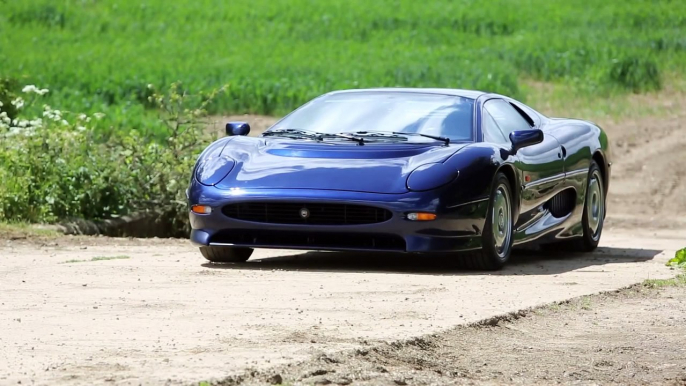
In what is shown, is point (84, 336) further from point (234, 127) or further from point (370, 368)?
point (234, 127)

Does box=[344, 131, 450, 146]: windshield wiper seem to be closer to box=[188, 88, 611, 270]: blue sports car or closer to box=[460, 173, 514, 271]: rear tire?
box=[188, 88, 611, 270]: blue sports car

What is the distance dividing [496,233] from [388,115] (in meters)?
1.19

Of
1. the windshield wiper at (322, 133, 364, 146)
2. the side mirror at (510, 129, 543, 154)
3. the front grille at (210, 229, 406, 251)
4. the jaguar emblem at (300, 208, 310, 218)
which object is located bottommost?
the front grille at (210, 229, 406, 251)

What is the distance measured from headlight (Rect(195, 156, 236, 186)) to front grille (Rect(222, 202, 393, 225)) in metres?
0.25

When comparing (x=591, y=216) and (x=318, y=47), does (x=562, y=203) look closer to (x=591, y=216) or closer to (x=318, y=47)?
(x=591, y=216)

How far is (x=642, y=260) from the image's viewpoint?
37.5ft

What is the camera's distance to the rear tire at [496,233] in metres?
9.74

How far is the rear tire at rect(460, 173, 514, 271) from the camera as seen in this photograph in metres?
9.74

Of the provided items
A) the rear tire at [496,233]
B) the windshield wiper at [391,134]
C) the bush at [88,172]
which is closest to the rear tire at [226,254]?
the windshield wiper at [391,134]

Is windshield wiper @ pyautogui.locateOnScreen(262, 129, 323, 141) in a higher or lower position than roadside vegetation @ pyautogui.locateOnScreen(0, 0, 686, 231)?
higher

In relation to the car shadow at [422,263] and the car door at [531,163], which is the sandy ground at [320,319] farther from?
the car door at [531,163]

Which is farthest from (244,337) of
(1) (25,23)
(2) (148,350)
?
(1) (25,23)

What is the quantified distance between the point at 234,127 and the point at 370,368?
5.30m

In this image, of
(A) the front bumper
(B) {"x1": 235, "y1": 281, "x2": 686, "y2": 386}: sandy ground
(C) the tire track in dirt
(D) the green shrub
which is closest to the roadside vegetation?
(C) the tire track in dirt
